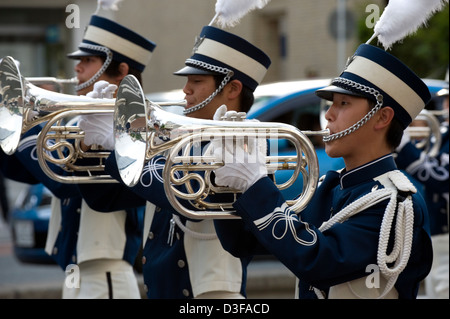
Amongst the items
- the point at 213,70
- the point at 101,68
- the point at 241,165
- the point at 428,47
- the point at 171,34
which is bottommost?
the point at 241,165

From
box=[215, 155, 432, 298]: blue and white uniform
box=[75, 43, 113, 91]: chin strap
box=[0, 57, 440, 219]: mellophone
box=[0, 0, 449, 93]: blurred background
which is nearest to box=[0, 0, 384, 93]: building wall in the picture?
box=[0, 0, 449, 93]: blurred background

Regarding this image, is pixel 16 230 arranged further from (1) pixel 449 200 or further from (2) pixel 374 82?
(2) pixel 374 82

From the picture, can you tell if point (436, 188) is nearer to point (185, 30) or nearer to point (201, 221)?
point (201, 221)

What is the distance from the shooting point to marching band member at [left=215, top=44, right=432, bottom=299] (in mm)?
2820

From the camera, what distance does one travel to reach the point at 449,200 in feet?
20.0

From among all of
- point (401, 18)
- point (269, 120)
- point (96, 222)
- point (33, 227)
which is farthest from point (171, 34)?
point (401, 18)

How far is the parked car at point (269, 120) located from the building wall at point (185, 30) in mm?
6624

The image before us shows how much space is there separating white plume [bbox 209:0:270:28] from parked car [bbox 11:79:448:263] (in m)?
2.46

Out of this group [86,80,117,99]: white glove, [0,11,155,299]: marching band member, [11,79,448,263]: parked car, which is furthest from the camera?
[11,79,448,263]: parked car

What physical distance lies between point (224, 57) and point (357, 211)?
4.05 ft

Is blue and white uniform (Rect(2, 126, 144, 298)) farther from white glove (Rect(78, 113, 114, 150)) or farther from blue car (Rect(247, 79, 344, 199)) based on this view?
blue car (Rect(247, 79, 344, 199))

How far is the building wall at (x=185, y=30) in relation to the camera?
47.8 ft

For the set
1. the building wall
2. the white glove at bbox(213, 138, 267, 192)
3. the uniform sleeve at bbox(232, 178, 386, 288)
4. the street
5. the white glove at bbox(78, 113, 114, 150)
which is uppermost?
the building wall

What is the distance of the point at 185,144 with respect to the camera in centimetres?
295
